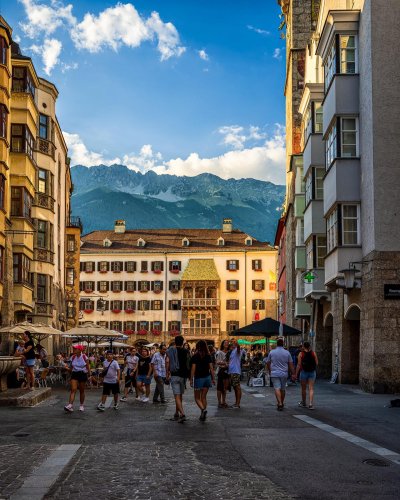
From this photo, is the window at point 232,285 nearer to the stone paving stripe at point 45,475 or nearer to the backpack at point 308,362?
the backpack at point 308,362

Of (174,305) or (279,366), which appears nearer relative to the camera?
(279,366)

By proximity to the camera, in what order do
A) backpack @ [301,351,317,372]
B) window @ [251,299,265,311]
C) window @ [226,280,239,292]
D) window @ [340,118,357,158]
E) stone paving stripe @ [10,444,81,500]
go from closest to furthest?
stone paving stripe @ [10,444,81,500], backpack @ [301,351,317,372], window @ [340,118,357,158], window @ [251,299,265,311], window @ [226,280,239,292]

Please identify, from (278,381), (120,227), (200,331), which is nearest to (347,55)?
(278,381)

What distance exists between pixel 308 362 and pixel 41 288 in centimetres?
3026

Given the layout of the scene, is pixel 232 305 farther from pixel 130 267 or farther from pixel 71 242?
pixel 71 242

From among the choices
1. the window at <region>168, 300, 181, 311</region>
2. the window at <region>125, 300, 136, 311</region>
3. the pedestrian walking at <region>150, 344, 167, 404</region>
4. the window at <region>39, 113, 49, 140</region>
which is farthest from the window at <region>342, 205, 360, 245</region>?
the window at <region>125, 300, 136, 311</region>

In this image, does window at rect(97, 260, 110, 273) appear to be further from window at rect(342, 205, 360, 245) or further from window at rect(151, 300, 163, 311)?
window at rect(342, 205, 360, 245)

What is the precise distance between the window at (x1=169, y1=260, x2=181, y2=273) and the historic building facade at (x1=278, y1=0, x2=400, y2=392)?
7115 cm

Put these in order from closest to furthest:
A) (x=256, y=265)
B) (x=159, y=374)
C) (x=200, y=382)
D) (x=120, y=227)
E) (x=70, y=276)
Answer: (x=200, y=382), (x=159, y=374), (x=70, y=276), (x=256, y=265), (x=120, y=227)

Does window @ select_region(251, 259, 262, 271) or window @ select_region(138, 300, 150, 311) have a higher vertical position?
window @ select_region(251, 259, 262, 271)

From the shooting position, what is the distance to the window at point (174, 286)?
10397cm

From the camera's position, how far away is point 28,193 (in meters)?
43.0

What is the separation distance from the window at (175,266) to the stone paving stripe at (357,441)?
87889mm

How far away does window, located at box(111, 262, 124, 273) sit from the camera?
105 m
